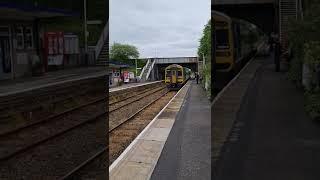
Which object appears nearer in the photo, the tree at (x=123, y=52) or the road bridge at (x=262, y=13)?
the tree at (x=123, y=52)

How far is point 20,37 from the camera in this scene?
657cm

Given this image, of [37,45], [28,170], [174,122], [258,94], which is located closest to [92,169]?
[28,170]

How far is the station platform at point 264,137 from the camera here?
223 inches

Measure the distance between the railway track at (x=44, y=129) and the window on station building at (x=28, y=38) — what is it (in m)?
1.37

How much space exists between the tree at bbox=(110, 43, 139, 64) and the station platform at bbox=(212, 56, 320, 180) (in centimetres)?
166

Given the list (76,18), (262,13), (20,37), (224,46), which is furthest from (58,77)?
(262,13)

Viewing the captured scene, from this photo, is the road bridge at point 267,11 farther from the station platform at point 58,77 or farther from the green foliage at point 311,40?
the station platform at point 58,77

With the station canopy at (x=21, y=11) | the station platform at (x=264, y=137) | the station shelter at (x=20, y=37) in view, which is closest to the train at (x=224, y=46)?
the station platform at (x=264, y=137)

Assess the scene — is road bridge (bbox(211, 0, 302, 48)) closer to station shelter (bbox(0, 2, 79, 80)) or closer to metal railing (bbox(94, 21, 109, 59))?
station shelter (bbox(0, 2, 79, 80))

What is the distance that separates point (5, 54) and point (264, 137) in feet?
12.5

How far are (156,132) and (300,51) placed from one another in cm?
467

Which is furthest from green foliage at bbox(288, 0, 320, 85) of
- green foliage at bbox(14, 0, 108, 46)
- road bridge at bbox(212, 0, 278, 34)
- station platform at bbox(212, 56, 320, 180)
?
road bridge at bbox(212, 0, 278, 34)

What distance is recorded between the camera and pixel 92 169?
6969 mm

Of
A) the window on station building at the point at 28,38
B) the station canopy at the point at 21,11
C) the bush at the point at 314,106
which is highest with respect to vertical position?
the station canopy at the point at 21,11
